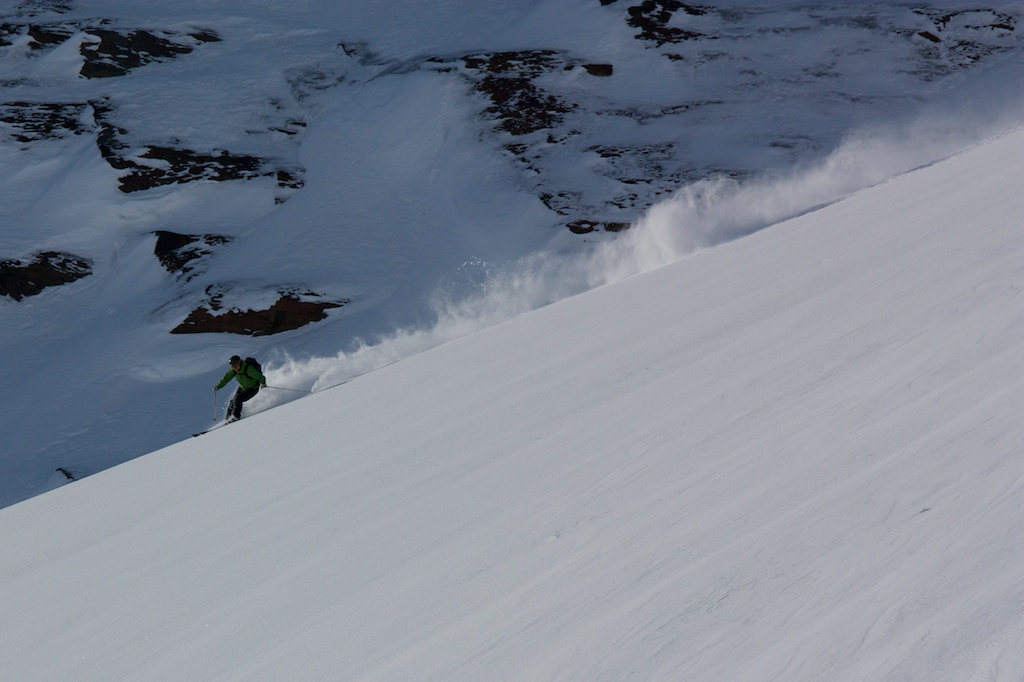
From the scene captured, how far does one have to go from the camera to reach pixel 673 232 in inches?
1056

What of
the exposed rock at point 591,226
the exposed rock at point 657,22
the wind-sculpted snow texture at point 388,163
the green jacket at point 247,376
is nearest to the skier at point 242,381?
the green jacket at point 247,376

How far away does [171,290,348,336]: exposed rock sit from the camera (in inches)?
1162

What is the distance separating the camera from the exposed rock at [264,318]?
2952 centimetres

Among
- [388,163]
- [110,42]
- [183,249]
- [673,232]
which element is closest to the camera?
[673,232]

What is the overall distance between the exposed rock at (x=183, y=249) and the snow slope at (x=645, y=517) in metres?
26.3

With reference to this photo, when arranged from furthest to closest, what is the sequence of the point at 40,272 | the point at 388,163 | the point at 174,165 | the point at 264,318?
the point at 174,165
the point at 388,163
the point at 40,272
the point at 264,318

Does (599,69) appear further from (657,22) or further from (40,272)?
(40,272)

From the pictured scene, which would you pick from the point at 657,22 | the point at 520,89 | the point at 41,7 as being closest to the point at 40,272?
the point at 520,89

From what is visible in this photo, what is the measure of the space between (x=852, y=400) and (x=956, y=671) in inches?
78.0

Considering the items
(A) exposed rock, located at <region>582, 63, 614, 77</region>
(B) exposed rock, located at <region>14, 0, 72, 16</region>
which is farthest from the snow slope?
(B) exposed rock, located at <region>14, 0, 72, 16</region>

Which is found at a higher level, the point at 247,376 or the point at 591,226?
the point at 247,376

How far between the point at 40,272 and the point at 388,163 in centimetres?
1403

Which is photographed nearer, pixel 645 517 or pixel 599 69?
pixel 645 517

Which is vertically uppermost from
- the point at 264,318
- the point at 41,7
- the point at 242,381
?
the point at 41,7
